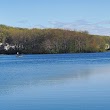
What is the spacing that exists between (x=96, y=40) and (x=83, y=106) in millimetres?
124680

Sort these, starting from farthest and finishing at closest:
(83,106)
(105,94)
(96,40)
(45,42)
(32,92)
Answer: (96,40)
(45,42)
(32,92)
(105,94)
(83,106)

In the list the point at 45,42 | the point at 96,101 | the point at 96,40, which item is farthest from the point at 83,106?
the point at 96,40

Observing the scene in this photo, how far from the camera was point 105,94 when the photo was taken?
19.2 meters

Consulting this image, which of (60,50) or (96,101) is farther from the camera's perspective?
(60,50)

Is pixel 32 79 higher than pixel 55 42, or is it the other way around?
pixel 55 42

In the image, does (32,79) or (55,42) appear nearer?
(32,79)

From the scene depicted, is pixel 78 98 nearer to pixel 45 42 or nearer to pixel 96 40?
pixel 45 42

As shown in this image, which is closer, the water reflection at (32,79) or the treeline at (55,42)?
the water reflection at (32,79)

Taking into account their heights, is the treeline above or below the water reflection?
above

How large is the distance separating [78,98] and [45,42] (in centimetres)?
11323

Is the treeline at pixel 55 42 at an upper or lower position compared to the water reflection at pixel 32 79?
upper

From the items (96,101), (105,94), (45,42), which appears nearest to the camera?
(96,101)

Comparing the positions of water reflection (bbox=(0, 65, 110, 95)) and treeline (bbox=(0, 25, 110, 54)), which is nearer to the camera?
water reflection (bbox=(0, 65, 110, 95))

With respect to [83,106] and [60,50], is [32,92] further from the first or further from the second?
[60,50]
